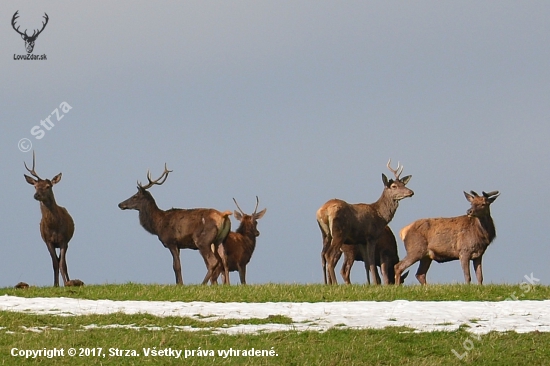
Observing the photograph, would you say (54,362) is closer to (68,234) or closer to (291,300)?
(291,300)

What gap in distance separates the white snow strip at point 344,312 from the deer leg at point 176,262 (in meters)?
5.30

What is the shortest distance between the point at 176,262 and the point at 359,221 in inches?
189

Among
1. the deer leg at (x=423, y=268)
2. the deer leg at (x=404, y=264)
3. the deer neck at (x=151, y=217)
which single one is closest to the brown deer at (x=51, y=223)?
the deer neck at (x=151, y=217)

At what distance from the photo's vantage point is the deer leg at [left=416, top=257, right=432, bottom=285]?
25.7 meters

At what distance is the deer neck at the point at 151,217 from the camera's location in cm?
2542

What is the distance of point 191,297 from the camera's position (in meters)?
19.0

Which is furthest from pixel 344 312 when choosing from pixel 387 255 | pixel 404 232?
pixel 387 255

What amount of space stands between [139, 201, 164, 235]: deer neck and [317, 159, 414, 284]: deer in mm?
4467

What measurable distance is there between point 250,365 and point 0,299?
26.1 ft

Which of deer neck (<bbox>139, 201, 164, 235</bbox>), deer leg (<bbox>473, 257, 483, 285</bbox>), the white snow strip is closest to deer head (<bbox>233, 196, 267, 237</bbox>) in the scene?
deer neck (<bbox>139, 201, 164, 235</bbox>)

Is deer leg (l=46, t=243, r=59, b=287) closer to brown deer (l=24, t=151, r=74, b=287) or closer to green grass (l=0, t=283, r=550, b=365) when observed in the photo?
brown deer (l=24, t=151, r=74, b=287)

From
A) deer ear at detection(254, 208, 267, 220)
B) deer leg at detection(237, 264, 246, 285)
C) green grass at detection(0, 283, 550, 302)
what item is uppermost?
deer ear at detection(254, 208, 267, 220)

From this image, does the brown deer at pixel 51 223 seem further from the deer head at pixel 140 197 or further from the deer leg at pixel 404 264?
the deer leg at pixel 404 264

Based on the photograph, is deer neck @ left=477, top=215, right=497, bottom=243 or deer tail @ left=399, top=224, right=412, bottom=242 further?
deer tail @ left=399, top=224, right=412, bottom=242
